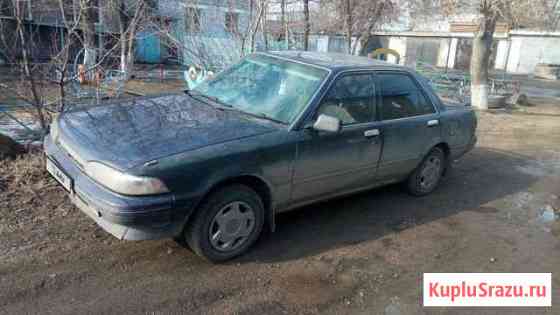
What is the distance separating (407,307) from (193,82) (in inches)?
357

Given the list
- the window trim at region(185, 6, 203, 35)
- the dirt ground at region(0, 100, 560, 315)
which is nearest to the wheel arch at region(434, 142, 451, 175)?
the dirt ground at region(0, 100, 560, 315)

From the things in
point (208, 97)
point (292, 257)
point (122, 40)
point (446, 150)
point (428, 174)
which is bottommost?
point (292, 257)

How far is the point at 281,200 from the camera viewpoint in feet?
12.1

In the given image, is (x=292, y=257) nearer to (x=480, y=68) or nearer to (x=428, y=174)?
(x=428, y=174)

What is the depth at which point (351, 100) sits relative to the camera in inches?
163

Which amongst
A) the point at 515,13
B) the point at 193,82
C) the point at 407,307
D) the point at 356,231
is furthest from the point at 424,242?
the point at 515,13

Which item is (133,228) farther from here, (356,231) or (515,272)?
(515,272)

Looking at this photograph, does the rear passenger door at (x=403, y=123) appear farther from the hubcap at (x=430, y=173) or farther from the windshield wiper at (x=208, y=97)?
the windshield wiper at (x=208, y=97)

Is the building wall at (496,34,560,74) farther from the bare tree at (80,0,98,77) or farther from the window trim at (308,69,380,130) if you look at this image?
the bare tree at (80,0,98,77)

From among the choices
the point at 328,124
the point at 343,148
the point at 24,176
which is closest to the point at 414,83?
the point at 343,148

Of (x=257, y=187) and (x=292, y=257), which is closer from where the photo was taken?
(x=257, y=187)

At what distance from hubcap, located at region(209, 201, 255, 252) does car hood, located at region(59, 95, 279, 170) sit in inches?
22.1

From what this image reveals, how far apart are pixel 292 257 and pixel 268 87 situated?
159 centimetres

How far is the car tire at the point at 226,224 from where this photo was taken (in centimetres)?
322
